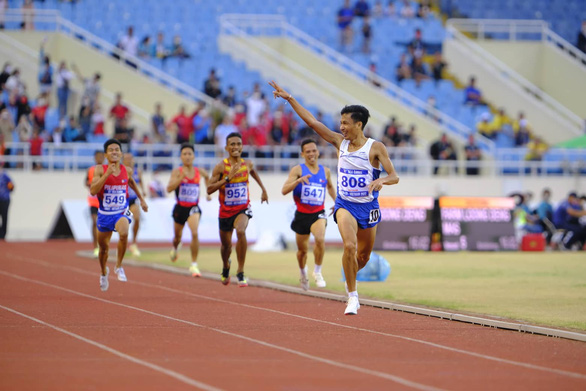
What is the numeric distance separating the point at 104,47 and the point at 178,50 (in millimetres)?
2797

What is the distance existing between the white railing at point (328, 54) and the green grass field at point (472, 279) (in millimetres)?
10338

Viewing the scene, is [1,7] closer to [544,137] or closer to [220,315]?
[544,137]

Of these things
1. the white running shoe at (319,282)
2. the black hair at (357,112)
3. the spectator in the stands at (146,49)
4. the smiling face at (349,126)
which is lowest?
the white running shoe at (319,282)

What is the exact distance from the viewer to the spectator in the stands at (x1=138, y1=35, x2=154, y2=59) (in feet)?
124

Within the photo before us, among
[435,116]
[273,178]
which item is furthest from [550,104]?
[273,178]

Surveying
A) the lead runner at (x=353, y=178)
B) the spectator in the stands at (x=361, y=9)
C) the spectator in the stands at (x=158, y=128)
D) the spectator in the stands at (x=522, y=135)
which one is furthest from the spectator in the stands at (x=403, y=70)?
the lead runner at (x=353, y=178)

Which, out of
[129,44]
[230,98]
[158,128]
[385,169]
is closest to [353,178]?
[385,169]

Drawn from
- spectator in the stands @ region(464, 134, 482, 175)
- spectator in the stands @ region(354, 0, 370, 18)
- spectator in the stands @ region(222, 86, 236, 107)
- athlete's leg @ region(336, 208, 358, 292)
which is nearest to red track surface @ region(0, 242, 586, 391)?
athlete's leg @ region(336, 208, 358, 292)

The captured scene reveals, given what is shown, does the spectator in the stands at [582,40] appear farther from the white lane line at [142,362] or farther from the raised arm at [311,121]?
the white lane line at [142,362]

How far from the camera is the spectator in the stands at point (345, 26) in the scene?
41.1 meters

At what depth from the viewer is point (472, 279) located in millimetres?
19656

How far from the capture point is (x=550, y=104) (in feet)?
133

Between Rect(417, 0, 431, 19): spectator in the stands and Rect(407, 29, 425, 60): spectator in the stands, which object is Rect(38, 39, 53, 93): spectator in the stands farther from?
Rect(417, 0, 431, 19): spectator in the stands

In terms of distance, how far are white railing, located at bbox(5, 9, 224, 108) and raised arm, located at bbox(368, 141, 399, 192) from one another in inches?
919
